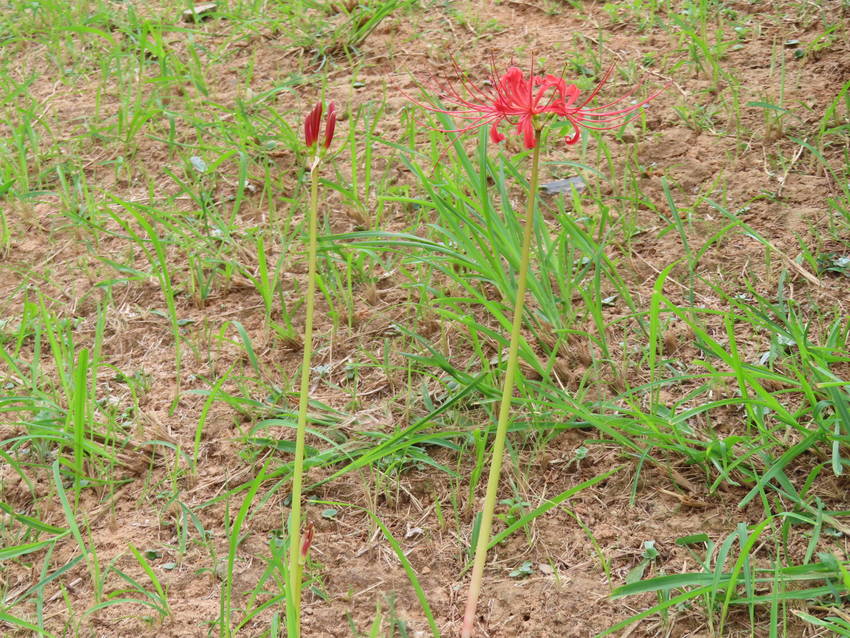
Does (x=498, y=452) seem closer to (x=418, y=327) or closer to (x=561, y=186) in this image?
(x=418, y=327)

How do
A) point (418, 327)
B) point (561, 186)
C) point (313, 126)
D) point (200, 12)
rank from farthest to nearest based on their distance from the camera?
1. point (200, 12)
2. point (561, 186)
3. point (418, 327)
4. point (313, 126)

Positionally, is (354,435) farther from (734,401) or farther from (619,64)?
(619,64)

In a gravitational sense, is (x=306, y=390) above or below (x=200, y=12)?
below

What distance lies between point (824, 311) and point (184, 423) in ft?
5.54

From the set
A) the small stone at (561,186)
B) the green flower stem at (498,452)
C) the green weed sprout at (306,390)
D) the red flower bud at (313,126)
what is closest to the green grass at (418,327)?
the small stone at (561,186)

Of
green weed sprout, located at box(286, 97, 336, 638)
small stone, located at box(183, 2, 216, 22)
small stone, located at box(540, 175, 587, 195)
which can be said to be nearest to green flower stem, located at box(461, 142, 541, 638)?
green weed sprout, located at box(286, 97, 336, 638)

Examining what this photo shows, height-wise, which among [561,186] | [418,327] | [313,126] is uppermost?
[313,126]

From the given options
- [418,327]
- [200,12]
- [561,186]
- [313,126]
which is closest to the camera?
[313,126]

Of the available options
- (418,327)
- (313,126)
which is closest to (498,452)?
(313,126)

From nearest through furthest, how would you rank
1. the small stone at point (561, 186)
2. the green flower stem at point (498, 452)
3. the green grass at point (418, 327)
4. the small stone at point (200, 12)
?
the green flower stem at point (498, 452)
the green grass at point (418, 327)
the small stone at point (561, 186)
the small stone at point (200, 12)

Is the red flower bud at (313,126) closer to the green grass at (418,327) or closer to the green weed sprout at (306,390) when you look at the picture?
the green weed sprout at (306,390)

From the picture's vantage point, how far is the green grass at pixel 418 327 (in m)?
1.85

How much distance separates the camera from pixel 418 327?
7.93ft

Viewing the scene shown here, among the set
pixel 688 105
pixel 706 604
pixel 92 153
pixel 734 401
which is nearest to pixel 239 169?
pixel 92 153
